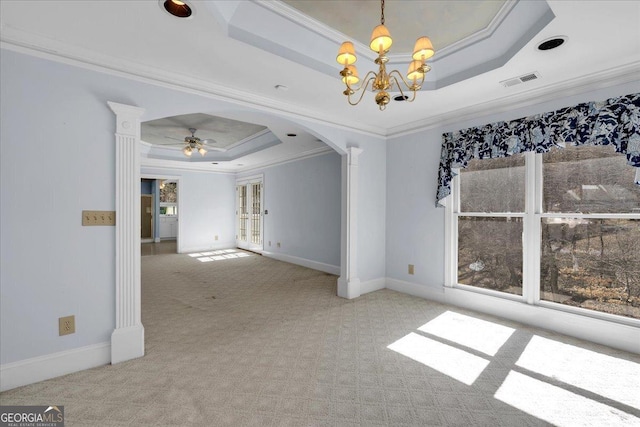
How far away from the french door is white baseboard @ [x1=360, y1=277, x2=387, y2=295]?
4.27 meters

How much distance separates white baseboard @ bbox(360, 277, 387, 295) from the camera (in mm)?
4250

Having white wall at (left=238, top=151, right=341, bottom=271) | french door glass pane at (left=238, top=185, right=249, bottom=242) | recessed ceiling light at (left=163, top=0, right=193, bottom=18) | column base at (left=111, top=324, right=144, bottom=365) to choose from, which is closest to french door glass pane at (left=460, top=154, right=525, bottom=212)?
white wall at (left=238, top=151, right=341, bottom=271)

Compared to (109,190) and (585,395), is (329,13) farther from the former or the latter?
(585,395)

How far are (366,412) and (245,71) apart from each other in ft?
9.31

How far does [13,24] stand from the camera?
1922 mm

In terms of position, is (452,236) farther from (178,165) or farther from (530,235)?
(178,165)

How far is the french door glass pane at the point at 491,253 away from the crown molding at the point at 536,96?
128 centimetres

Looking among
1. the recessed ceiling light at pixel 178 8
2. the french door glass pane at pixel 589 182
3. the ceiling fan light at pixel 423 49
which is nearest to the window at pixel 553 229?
the french door glass pane at pixel 589 182

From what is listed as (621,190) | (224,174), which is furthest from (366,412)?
(224,174)

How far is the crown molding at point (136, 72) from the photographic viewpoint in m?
2.03

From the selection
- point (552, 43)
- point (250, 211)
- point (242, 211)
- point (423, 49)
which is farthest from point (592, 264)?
point (242, 211)

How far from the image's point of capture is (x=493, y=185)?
349 cm

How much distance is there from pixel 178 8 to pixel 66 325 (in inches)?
95.9

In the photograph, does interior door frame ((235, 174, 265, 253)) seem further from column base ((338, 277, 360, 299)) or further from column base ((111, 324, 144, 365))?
column base ((111, 324, 144, 365))
